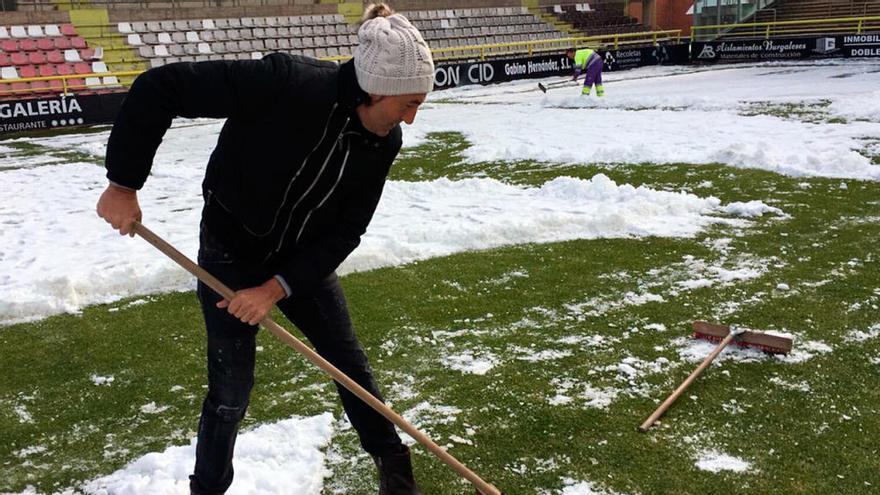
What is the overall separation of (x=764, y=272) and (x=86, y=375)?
456 cm

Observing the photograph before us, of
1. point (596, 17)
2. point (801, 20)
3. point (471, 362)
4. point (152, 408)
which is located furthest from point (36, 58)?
point (801, 20)

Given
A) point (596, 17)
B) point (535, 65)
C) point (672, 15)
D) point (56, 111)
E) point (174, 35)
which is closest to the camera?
point (56, 111)

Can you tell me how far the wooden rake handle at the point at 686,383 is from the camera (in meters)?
3.30

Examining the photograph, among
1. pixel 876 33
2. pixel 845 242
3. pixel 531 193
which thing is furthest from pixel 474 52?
pixel 845 242

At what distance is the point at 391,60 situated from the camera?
83.6 inches

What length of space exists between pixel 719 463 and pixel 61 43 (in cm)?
2234

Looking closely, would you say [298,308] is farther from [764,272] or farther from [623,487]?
[764,272]

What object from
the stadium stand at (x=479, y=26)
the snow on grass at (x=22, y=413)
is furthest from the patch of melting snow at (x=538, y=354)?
the stadium stand at (x=479, y=26)

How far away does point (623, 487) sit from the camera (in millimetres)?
2877

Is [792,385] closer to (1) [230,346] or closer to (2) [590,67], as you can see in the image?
(1) [230,346]

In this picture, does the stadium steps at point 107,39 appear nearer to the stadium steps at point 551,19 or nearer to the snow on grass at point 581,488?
the stadium steps at point 551,19

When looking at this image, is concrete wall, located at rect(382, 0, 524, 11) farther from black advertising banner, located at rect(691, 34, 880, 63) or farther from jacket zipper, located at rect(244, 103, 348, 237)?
jacket zipper, located at rect(244, 103, 348, 237)

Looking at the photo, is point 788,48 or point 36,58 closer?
point 36,58

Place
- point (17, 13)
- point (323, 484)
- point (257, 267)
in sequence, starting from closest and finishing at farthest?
1. point (257, 267)
2. point (323, 484)
3. point (17, 13)
